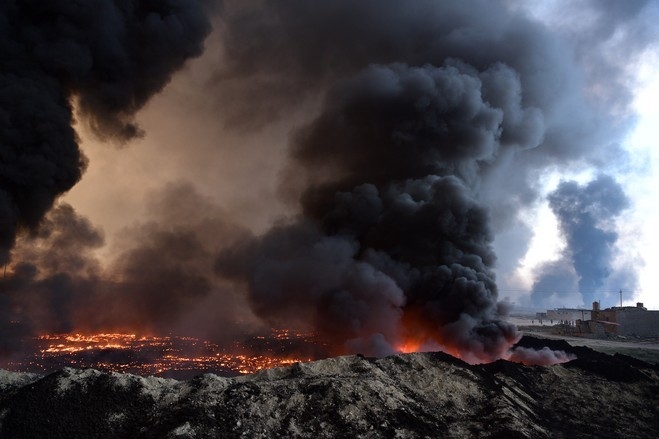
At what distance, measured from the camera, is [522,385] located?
2177cm

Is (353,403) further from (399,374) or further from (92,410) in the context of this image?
(92,410)

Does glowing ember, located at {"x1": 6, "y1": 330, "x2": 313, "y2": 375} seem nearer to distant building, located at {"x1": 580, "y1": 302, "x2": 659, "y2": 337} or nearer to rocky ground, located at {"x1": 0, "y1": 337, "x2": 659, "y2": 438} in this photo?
rocky ground, located at {"x1": 0, "y1": 337, "x2": 659, "y2": 438}

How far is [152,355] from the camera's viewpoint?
3997 cm

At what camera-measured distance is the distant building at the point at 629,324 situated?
56.8 m

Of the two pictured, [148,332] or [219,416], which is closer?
[219,416]

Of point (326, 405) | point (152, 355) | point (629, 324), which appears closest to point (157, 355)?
point (152, 355)

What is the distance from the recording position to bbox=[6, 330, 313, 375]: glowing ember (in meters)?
34.0

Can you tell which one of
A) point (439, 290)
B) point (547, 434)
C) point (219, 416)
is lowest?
point (547, 434)

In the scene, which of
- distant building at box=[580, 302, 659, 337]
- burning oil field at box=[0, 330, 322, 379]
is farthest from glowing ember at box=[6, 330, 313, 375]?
distant building at box=[580, 302, 659, 337]

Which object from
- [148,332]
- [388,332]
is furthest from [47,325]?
[388,332]

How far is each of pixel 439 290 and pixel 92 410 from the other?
28511mm

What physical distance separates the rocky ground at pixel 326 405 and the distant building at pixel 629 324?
40964 millimetres

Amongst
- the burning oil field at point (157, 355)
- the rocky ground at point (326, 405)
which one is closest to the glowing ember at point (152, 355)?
the burning oil field at point (157, 355)

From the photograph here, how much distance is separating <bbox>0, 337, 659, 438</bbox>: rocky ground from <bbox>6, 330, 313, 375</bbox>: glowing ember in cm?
1537
